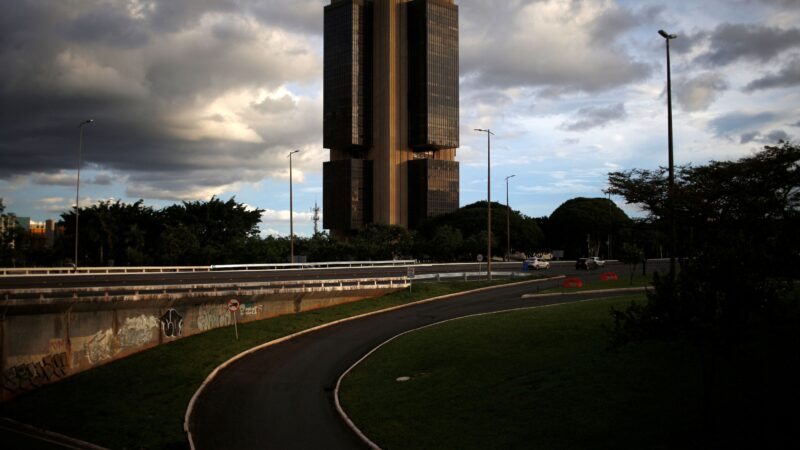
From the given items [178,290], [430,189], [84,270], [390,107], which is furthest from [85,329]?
[390,107]

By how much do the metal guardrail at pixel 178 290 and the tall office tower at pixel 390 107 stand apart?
139 meters

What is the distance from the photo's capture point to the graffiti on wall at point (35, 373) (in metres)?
29.5

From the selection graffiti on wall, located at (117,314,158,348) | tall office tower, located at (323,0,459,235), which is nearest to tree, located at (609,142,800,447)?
graffiti on wall, located at (117,314,158,348)

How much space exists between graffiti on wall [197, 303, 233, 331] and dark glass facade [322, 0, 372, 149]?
155958 mm

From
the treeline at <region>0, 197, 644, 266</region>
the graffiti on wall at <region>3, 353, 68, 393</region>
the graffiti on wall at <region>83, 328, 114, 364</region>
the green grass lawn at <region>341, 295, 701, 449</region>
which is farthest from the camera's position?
the treeline at <region>0, 197, 644, 266</region>

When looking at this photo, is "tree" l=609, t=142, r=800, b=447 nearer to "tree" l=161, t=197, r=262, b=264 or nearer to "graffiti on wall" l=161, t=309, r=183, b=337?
"graffiti on wall" l=161, t=309, r=183, b=337

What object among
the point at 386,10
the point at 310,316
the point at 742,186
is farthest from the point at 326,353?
the point at 386,10

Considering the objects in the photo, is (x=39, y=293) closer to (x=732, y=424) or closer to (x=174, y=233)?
(x=732, y=424)

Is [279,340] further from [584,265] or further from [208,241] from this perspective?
[208,241]

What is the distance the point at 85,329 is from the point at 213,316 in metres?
8.32

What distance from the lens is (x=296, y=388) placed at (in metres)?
26.9

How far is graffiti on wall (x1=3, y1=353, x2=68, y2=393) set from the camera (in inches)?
1162

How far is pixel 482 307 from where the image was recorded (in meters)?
44.0

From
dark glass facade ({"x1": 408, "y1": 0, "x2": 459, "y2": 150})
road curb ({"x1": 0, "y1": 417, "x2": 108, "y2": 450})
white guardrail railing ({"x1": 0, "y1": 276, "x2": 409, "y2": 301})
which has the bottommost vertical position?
road curb ({"x1": 0, "y1": 417, "x2": 108, "y2": 450})
